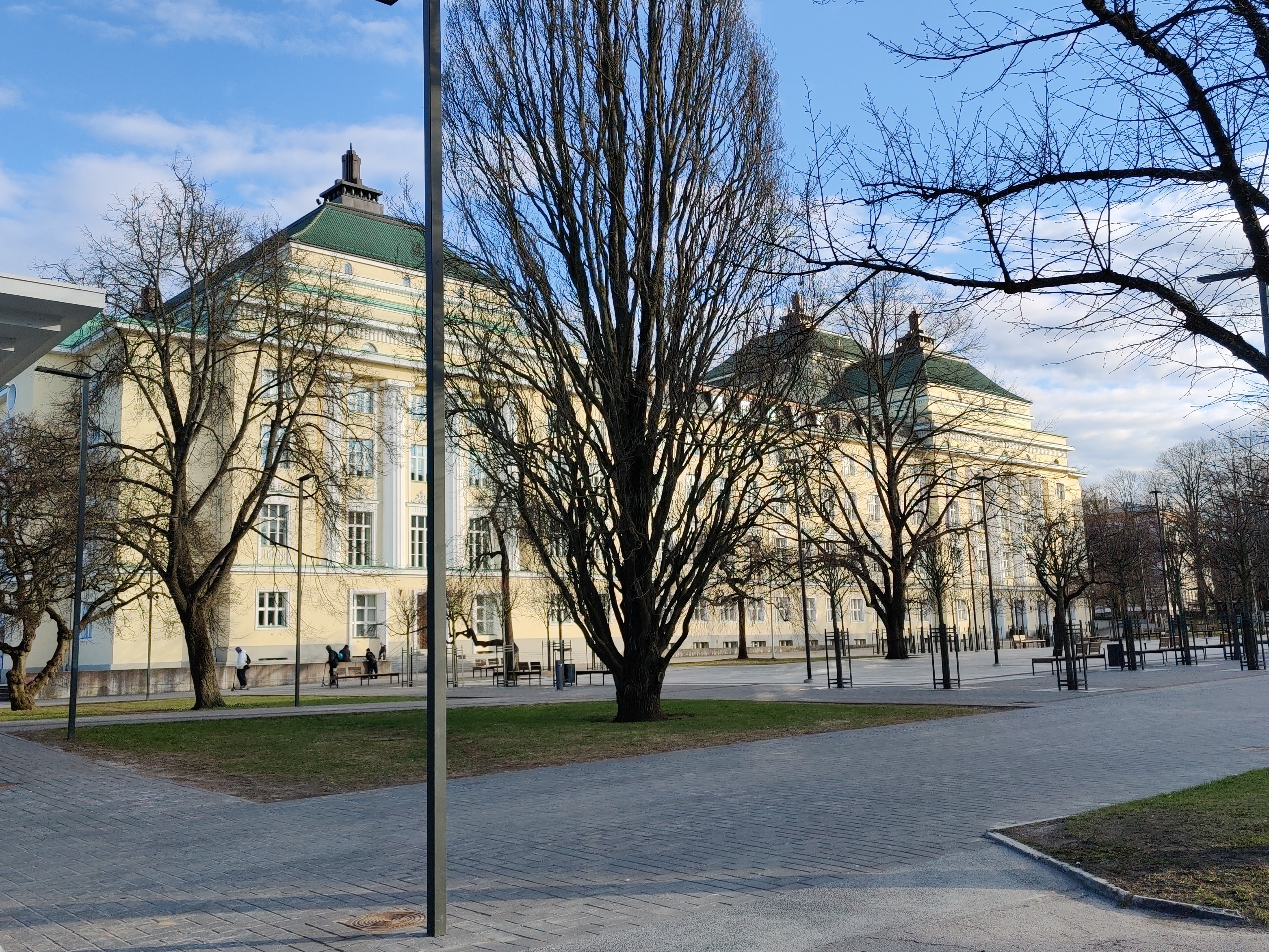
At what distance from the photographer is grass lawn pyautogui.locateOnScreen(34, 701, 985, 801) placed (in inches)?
547

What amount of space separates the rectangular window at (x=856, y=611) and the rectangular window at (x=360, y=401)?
4310 centimetres

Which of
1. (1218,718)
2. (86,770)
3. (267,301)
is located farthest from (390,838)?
(267,301)

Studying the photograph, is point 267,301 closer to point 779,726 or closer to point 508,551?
point 779,726

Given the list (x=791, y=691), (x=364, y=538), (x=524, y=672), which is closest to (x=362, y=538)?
(x=364, y=538)

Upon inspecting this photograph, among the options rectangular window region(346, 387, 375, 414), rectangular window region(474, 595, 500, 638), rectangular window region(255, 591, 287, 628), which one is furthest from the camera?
rectangular window region(474, 595, 500, 638)

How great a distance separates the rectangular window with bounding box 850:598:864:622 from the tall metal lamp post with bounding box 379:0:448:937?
3010 inches

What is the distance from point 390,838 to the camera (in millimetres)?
8977

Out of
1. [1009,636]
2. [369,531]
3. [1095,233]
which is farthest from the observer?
[1009,636]

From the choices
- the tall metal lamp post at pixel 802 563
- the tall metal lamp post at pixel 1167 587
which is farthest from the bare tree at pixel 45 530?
the tall metal lamp post at pixel 1167 587

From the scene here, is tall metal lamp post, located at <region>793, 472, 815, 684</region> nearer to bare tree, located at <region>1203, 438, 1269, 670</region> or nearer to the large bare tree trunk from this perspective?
bare tree, located at <region>1203, 438, 1269, 670</region>

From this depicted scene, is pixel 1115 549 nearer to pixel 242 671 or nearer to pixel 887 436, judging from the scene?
pixel 887 436

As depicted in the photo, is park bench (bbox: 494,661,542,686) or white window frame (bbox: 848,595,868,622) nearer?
park bench (bbox: 494,661,542,686)

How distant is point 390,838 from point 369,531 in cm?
4761

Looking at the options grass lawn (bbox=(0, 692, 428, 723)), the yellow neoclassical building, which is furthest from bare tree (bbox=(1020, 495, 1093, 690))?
grass lawn (bbox=(0, 692, 428, 723))
